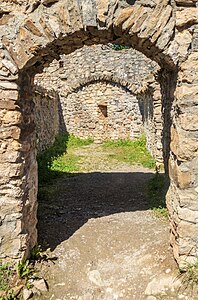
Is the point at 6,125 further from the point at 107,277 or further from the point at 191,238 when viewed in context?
the point at 191,238

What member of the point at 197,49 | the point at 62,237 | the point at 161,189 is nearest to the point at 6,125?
the point at 62,237

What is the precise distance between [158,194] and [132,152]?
5.44 m

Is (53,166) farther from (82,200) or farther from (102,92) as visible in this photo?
(102,92)

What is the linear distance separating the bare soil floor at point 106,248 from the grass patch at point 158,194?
0.38 ft

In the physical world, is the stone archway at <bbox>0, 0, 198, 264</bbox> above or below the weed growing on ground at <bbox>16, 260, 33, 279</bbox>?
above

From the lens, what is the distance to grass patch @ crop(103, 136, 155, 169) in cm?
896

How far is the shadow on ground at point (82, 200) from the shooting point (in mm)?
4273

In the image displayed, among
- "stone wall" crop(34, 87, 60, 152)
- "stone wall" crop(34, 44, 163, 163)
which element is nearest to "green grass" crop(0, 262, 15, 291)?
"stone wall" crop(34, 87, 60, 152)

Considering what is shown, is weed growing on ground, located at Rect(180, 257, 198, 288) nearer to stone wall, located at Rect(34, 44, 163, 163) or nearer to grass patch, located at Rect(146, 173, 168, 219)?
grass patch, located at Rect(146, 173, 168, 219)

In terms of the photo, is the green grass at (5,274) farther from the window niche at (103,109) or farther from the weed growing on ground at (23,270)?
the window niche at (103,109)

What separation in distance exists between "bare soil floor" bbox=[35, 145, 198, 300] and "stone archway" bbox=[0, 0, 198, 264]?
1.26 ft

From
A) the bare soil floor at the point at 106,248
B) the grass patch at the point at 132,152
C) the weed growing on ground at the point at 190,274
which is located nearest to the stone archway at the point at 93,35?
the weed growing on ground at the point at 190,274

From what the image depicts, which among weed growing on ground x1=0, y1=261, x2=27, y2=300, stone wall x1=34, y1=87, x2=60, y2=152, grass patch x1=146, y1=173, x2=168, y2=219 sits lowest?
weed growing on ground x1=0, y1=261, x2=27, y2=300

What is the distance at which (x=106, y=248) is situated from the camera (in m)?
3.73
